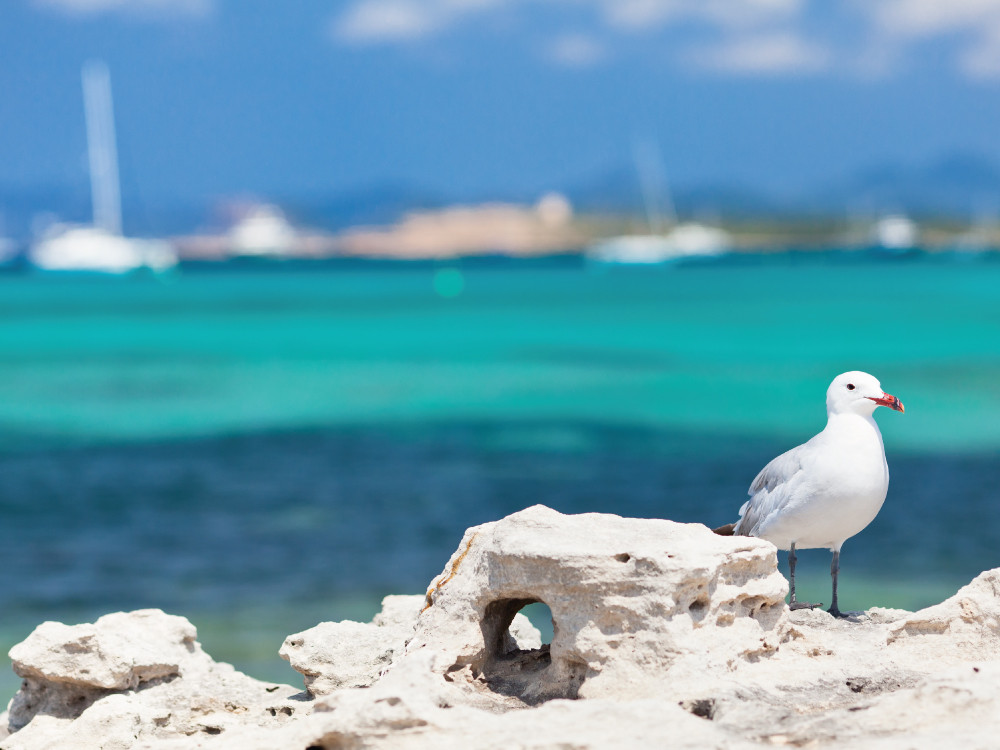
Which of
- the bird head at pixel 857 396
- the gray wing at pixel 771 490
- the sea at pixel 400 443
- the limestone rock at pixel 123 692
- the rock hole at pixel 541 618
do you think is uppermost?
the sea at pixel 400 443

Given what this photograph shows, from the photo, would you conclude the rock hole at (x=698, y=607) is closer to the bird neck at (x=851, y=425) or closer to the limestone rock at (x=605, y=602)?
the limestone rock at (x=605, y=602)

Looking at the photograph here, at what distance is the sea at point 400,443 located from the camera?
11.3m

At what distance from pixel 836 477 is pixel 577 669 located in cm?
143

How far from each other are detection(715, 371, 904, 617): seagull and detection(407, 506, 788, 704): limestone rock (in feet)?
2.17

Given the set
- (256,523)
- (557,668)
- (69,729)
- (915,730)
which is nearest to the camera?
(915,730)

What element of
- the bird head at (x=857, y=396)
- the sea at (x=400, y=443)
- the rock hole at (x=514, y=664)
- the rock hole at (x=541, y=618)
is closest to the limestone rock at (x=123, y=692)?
the rock hole at (x=514, y=664)

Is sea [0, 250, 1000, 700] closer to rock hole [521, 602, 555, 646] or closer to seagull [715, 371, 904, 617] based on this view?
rock hole [521, 602, 555, 646]

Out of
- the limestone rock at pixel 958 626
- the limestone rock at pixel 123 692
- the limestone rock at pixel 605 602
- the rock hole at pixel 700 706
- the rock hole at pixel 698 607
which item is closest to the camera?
the rock hole at pixel 700 706

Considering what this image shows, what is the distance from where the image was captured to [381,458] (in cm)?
1788

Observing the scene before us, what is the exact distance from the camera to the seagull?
5.00 m

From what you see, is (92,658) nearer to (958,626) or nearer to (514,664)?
(514,664)

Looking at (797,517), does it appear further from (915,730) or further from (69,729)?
(69,729)

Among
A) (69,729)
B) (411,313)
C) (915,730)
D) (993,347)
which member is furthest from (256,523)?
(411,313)

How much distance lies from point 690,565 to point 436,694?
93 cm
